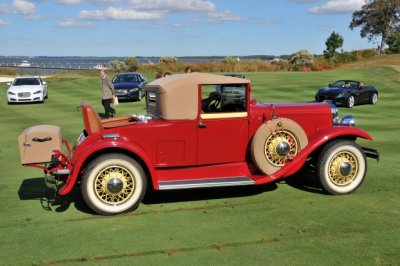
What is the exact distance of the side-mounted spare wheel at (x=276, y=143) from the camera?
6.27m

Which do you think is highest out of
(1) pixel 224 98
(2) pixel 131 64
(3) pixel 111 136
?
(1) pixel 224 98

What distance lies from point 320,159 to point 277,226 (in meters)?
1.59

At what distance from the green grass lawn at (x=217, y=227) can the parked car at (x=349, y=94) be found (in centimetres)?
1172

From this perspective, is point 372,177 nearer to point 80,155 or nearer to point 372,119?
point 80,155

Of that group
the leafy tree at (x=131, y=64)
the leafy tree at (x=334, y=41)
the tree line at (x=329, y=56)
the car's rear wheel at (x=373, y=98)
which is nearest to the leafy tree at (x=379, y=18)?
the tree line at (x=329, y=56)

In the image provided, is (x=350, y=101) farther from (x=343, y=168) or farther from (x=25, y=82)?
(x=25, y=82)

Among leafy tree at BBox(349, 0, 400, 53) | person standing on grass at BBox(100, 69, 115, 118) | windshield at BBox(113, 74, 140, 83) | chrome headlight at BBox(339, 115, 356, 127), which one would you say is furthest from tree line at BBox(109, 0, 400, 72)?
chrome headlight at BBox(339, 115, 356, 127)

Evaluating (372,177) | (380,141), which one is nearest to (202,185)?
(372,177)

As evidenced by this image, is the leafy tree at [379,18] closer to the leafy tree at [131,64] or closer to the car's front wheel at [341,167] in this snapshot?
the leafy tree at [131,64]

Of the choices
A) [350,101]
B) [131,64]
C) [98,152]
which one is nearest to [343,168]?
[98,152]

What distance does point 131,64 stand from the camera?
52562 millimetres

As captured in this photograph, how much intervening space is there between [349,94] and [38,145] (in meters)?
16.4

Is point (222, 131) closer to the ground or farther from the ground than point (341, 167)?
farther from the ground

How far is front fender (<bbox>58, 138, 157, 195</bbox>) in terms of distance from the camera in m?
5.75
